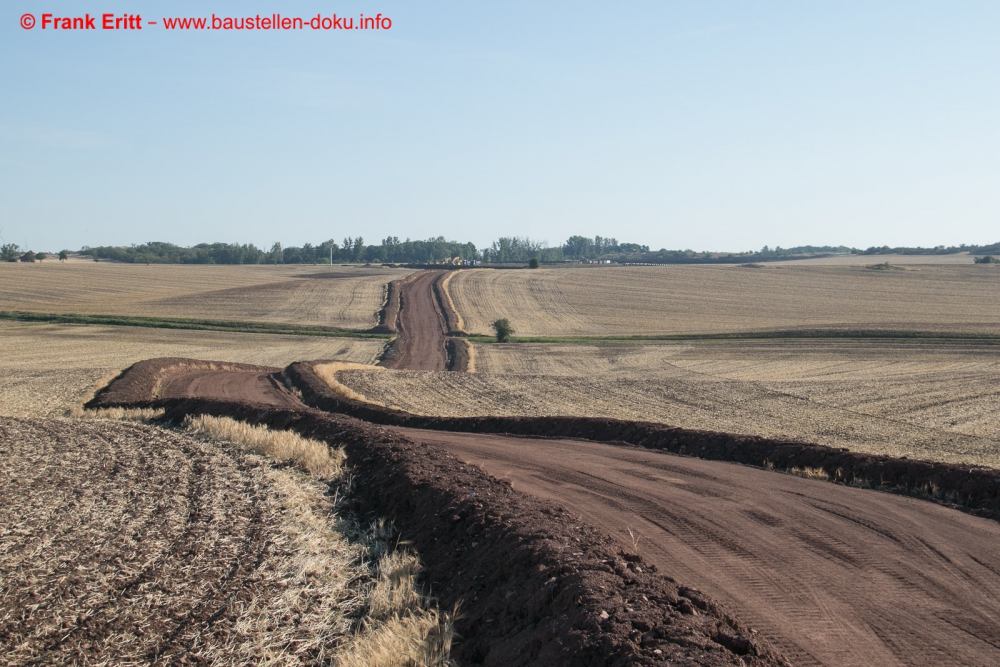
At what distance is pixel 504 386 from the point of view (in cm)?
3566

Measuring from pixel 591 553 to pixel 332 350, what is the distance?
4547 centimetres

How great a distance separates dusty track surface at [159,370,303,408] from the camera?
92.4ft

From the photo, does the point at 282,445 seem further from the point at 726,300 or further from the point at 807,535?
the point at 726,300

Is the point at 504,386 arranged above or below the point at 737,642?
below

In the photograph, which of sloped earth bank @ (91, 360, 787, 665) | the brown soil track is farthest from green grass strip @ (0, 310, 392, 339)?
sloped earth bank @ (91, 360, 787, 665)

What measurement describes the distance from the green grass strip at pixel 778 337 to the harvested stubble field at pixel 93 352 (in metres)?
13.8

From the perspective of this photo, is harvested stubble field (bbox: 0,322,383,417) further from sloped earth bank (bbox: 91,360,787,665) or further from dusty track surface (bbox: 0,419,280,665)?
sloped earth bank (bbox: 91,360,787,665)

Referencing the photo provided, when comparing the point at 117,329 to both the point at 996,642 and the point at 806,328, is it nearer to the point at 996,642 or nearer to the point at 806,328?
the point at 806,328

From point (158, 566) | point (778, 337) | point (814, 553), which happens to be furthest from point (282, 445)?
point (778, 337)

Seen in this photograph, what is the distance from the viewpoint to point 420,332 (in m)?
61.5

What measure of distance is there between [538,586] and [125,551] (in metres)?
5.14

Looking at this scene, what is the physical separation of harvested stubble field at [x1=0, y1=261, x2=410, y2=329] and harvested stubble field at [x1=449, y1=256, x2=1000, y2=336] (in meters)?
11.3

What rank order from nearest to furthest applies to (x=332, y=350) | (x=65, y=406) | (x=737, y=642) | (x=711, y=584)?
1. (x=737, y=642)
2. (x=711, y=584)
3. (x=65, y=406)
4. (x=332, y=350)

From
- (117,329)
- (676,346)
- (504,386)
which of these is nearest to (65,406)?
(504,386)
